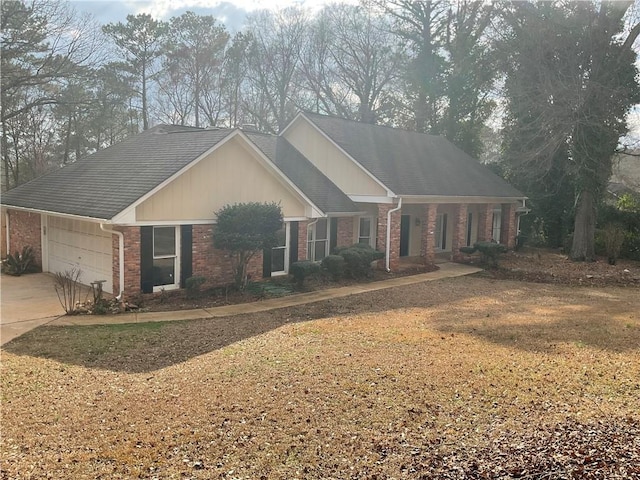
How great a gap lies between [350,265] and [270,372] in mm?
10107

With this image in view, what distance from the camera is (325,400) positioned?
6648mm

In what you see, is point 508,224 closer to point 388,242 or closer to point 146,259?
point 388,242

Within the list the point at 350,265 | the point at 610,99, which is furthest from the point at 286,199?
the point at 610,99

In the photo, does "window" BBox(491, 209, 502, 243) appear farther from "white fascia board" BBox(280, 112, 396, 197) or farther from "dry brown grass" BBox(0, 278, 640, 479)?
"dry brown grass" BBox(0, 278, 640, 479)

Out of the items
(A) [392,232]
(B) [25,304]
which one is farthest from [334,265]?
(B) [25,304]

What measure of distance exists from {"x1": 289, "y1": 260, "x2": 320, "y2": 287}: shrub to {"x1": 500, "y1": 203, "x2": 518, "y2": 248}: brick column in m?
14.5

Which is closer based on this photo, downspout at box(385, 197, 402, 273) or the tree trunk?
downspout at box(385, 197, 402, 273)

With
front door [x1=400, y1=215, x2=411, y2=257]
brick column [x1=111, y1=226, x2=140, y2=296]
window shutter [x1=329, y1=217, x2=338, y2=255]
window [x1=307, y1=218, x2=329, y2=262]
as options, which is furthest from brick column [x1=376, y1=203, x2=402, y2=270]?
brick column [x1=111, y1=226, x2=140, y2=296]

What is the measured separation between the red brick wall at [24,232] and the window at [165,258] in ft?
21.0

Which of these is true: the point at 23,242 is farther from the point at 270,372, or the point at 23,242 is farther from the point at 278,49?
the point at 278,49

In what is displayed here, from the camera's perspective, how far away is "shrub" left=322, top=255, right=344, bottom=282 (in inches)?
669

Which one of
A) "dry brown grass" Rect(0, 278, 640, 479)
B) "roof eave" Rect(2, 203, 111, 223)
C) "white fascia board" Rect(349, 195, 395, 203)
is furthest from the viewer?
"white fascia board" Rect(349, 195, 395, 203)

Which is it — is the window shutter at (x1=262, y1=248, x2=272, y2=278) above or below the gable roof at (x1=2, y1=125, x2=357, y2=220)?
below

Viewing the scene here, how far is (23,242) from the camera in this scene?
18.6 metres
